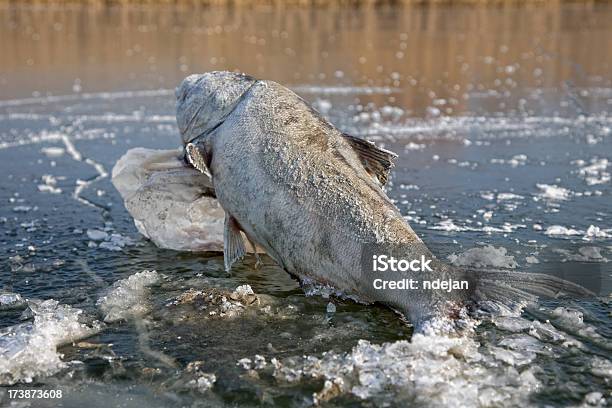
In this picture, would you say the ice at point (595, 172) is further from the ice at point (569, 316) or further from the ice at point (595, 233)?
the ice at point (569, 316)

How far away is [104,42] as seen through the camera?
20.3 meters

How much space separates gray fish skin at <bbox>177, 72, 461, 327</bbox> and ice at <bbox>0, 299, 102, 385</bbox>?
1133 millimetres

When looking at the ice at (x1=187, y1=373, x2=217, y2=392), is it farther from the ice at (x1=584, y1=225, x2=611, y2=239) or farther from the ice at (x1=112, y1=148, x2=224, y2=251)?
the ice at (x1=584, y1=225, x2=611, y2=239)

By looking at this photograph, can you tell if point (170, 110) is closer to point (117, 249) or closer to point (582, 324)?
point (117, 249)

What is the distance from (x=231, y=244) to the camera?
5051mm

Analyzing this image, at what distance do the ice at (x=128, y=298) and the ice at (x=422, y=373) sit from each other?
1.08 m

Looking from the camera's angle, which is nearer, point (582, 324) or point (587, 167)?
point (582, 324)

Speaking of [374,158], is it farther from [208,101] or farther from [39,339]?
[39,339]

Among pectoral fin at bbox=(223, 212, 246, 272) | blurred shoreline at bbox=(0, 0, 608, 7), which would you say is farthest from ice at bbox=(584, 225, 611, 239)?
blurred shoreline at bbox=(0, 0, 608, 7)

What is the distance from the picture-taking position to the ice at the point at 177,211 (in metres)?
5.80

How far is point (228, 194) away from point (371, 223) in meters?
1.04

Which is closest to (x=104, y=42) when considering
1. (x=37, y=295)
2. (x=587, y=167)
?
(x=587, y=167)

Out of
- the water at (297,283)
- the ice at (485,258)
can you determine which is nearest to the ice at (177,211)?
the water at (297,283)

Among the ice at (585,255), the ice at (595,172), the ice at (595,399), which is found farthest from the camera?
the ice at (595,172)
